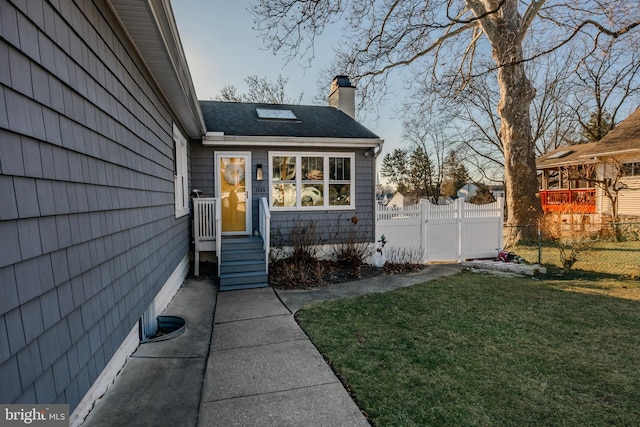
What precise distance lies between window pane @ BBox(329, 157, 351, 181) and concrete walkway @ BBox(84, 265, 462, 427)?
14.4ft

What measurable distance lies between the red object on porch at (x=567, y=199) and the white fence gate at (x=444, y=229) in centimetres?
740

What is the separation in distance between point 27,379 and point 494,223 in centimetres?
1031

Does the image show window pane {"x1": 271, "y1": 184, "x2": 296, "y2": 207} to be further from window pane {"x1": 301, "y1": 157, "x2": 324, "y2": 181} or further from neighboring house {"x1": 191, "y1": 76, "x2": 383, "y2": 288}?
window pane {"x1": 301, "y1": 157, "x2": 324, "y2": 181}

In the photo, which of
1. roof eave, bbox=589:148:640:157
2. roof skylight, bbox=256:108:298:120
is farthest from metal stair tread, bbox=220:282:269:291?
roof eave, bbox=589:148:640:157

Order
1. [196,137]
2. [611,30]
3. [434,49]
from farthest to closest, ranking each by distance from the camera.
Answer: [434,49], [196,137], [611,30]

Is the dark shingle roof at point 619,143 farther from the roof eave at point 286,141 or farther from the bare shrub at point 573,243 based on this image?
the roof eave at point 286,141

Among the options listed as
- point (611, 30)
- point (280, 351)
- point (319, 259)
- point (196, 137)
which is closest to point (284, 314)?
point (280, 351)

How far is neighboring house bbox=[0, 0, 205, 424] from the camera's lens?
61.4 inches

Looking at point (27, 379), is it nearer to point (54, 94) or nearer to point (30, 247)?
point (30, 247)

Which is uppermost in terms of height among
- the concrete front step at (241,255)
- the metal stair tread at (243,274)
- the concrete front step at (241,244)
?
the concrete front step at (241,244)

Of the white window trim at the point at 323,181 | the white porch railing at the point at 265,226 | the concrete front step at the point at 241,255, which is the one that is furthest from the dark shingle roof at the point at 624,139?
the concrete front step at the point at 241,255

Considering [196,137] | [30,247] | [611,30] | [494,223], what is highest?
[611,30]

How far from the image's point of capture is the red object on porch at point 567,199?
635 inches

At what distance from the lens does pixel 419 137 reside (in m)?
30.1
